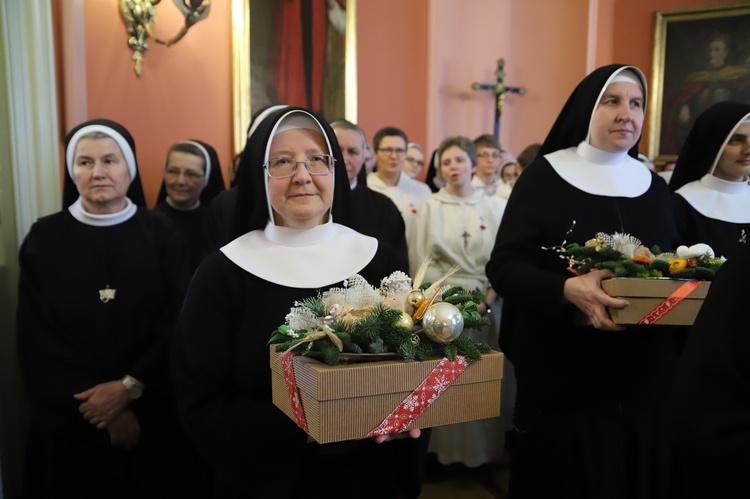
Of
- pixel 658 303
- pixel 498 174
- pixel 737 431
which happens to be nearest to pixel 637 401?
pixel 658 303

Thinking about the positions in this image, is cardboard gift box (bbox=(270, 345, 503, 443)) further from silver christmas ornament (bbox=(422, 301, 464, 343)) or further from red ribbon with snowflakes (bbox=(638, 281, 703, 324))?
red ribbon with snowflakes (bbox=(638, 281, 703, 324))

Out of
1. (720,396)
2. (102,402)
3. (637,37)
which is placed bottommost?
(102,402)

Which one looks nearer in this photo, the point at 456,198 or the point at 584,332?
the point at 584,332

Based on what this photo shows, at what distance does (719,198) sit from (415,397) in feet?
7.90

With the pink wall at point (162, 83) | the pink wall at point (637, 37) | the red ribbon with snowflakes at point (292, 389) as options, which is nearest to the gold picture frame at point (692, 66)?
the pink wall at point (637, 37)

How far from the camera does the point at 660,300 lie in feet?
7.77

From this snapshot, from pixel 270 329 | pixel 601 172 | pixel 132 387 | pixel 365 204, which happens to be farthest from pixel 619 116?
pixel 132 387

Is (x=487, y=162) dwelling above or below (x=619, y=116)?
below

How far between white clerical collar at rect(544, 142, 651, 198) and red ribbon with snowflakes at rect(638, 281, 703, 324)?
→ 0.66 meters

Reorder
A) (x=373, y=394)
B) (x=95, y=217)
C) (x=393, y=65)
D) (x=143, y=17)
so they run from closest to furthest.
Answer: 1. (x=373, y=394)
2. (x=95, y=217)
3. (x=143, y=17)
4. (x=393, y=65)

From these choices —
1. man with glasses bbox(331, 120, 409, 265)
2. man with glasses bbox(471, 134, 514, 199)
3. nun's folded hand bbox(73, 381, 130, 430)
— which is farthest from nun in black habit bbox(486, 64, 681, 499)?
man with glasses bbox(471, 134, 514, 199)

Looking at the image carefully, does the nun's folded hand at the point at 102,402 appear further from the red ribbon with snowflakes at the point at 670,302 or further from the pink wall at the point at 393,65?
the pink wall at the point at 393,65

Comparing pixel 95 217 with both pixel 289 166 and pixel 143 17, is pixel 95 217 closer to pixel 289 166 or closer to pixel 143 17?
pixel 289 166

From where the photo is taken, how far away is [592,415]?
2736mm
